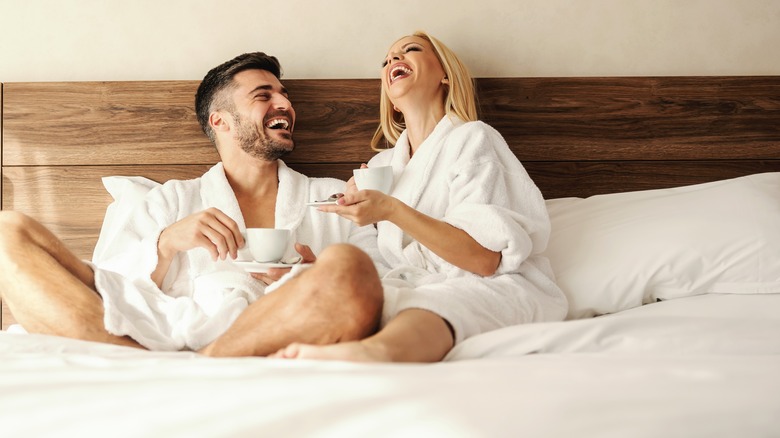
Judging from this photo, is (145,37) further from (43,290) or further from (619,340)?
(619,340)

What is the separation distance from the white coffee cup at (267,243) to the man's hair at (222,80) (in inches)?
28.2

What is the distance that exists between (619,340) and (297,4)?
5.22ft

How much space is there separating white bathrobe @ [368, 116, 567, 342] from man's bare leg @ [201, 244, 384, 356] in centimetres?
17

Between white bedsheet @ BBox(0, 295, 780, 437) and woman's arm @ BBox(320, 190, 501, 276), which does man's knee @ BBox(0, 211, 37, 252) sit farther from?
woman's arm @ BBox(320, 190, 501, 276)

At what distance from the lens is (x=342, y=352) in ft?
3.58

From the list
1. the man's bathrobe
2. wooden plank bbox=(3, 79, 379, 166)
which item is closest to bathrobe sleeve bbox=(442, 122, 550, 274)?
the man's bathrobe

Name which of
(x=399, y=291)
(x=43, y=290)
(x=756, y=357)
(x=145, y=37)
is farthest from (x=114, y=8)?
(x=756, y=357)

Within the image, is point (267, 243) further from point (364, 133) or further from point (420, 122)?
point (364, 133)

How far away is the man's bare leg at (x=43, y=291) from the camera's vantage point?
1513mm

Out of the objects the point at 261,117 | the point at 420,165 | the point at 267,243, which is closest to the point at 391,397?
the point at 267,243

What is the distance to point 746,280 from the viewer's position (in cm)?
177

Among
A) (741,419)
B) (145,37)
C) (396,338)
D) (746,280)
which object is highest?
(145,37)

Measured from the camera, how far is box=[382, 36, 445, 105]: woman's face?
208 centimetres

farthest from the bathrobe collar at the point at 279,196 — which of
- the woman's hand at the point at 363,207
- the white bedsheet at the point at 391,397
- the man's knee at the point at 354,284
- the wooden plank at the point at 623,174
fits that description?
the white bedsheet at the point at 391,397
